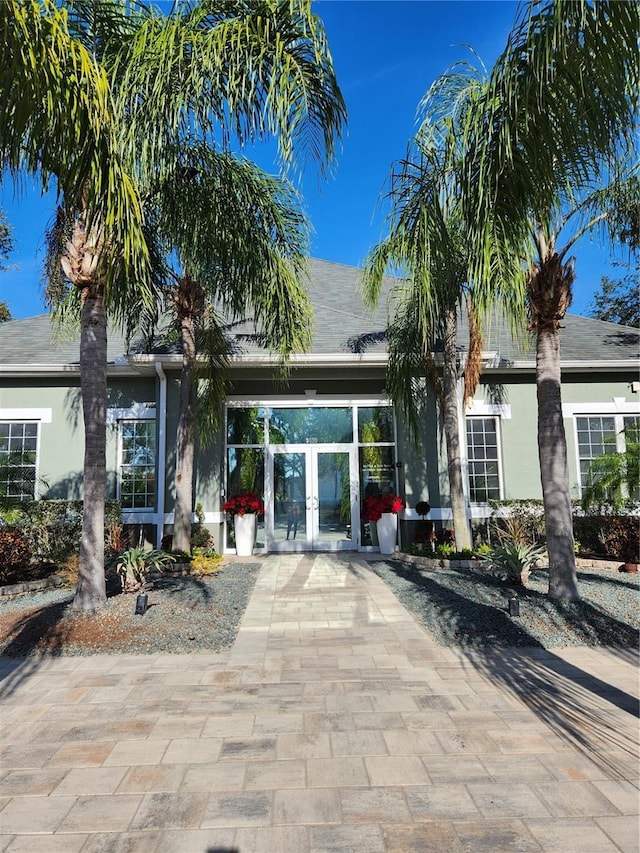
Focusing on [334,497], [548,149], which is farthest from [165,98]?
[334,497]

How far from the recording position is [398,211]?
22.6ft

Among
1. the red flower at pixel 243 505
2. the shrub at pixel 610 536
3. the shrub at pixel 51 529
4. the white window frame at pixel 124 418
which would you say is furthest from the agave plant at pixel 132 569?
the shrub at pixel 610 536

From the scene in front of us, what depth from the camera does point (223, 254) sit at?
8.07m

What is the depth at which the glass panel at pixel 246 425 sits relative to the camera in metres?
12.3

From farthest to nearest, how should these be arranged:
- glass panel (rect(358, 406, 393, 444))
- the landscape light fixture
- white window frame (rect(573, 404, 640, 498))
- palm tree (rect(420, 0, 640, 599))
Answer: white window frame (rect(573, 404, 640, 498))
glass panel (rect(358, 406, 393, 444))
the landscape light fixture
palm tree (rect(420, 0, 640, 599))

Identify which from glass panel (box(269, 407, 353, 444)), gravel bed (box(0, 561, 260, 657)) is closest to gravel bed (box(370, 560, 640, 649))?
gravel bed (box(0, 561, 260, 657))

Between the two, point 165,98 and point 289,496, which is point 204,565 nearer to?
point 289,496

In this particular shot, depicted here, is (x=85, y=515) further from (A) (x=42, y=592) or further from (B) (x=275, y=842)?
A: (B) (x=275, y=842)

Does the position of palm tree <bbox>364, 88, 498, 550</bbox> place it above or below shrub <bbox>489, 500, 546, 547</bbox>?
above

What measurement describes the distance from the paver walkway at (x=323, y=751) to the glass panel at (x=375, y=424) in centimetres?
697

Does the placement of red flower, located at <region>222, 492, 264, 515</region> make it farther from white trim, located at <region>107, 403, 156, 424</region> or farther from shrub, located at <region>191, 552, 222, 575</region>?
white trim, located at <region>107, 403, 156, 424</region>

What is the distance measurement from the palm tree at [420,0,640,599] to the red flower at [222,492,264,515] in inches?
257

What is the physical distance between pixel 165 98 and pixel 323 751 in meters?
6.31

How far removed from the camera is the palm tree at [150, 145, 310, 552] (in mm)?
7684
